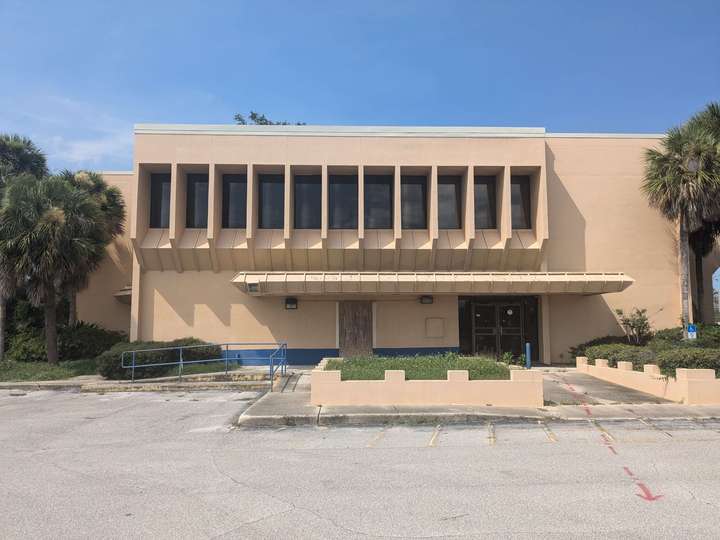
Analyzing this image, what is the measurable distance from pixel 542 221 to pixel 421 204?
4.60m

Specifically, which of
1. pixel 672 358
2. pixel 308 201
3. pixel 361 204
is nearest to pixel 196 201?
pixel 308 201

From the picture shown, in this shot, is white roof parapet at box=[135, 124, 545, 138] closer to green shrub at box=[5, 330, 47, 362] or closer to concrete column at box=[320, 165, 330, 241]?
concrete column at box=[320, 165, 330, 241]

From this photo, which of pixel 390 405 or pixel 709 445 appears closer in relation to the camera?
pixel 709 445

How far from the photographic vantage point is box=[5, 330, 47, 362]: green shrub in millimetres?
21031

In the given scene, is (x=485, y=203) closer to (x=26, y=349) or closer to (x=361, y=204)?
(x=361, y=204)

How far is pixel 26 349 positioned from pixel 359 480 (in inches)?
738

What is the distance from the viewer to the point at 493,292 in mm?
20578

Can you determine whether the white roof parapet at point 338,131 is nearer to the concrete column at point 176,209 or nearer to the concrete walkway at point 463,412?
the concrete column at point 176,209

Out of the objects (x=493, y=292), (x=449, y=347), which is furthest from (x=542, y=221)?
(x=449, y=347)

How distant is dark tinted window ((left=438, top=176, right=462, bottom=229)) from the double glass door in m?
3.44

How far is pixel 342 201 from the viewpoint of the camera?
22531mm

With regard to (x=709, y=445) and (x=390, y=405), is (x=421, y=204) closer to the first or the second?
(x=390, y=405)

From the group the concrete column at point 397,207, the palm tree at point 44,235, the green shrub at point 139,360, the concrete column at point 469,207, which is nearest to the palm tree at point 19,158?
the palm tree at point 44,235

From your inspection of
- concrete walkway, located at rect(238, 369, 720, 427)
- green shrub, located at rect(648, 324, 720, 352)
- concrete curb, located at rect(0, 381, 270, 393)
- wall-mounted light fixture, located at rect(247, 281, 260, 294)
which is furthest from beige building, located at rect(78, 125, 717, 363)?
concrete walkway, located at rect(238, 369, 720, 427)
